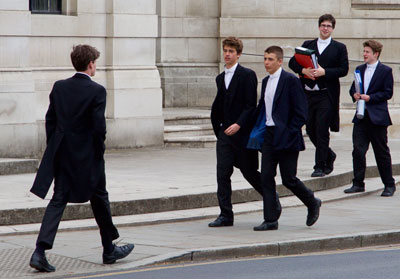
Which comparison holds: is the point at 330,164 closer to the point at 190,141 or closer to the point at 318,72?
the point at 318,72

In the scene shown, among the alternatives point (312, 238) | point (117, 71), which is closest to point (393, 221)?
point (312, 238)

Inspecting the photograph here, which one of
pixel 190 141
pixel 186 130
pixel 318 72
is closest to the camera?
pixel 318 72

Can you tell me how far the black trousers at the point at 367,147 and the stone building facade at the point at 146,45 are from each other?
14.6ft

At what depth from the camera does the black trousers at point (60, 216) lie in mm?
8195

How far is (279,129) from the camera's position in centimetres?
993

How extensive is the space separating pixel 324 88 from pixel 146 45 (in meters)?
4.28

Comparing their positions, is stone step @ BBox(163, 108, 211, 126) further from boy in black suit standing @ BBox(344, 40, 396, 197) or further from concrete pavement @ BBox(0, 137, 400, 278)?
boy in black suit standing @ BBox(344, 40, 396, 197)

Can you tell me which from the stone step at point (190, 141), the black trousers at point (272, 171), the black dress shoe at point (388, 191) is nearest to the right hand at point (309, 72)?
the black dress shoe at point (388, 191)

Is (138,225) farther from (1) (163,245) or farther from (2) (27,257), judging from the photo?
(2) (27,257)

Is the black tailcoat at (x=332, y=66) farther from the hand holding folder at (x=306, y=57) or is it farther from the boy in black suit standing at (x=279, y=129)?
the boy in black suit standing at (x=279, y=129)

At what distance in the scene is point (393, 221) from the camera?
10727 millimetres

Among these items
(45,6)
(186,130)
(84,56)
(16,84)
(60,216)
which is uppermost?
(45,6)

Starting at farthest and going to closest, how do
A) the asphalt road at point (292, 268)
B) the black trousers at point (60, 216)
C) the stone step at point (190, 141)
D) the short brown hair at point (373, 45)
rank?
1. the stone step at point (190, 141)
2. the short brown hair at point (373, 45)
3. the black trousers at point (60, 216)
4. the asphalt road at point (292, 268)

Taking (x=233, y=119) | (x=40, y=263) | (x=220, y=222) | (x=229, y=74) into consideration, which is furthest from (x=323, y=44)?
A: (x=40, y=263)
